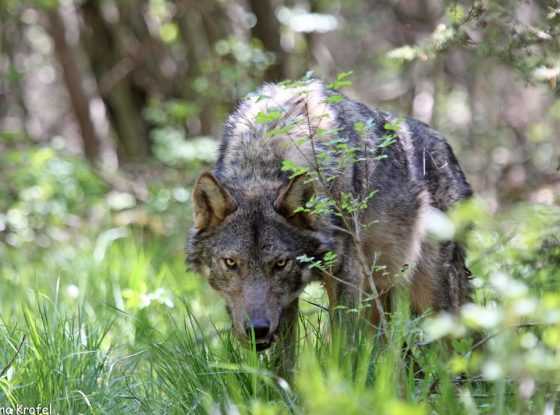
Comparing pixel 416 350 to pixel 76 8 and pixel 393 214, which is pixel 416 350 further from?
pixel 76 8

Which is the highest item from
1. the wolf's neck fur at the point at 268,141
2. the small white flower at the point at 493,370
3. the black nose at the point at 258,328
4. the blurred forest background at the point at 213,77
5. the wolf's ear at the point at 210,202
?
the blurred forest background at the point at 213,77

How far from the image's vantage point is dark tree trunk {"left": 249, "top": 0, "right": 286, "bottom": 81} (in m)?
11.2

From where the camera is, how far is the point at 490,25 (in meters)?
5.43

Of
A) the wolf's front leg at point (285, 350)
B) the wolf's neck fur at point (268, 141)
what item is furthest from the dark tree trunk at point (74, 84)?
the wolf's front leg at point (285, 350)

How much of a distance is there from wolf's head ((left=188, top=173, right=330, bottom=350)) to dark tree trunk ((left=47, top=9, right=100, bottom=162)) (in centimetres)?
811

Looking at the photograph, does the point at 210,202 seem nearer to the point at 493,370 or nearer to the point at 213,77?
the point at 493,370

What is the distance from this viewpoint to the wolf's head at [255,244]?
493cm

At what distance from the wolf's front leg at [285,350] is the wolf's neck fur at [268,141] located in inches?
35.9

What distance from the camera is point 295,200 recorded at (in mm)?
5117

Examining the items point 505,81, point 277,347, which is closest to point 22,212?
point 277,347

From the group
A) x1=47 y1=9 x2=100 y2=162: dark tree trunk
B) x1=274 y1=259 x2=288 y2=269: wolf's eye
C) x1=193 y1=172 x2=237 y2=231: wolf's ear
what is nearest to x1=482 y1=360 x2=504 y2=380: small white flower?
x1=274 y1=259 x2=288 y2=269: wolf's eye

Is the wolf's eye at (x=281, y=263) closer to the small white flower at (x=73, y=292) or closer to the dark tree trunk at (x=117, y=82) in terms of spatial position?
the small white flower at (x=73, y=292)

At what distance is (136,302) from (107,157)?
7.75 m

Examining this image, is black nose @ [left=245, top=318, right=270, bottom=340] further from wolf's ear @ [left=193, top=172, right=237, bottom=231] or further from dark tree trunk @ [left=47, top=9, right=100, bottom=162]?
dark tree trunk @ [left=47, top=9, right=100, bottom=162]
